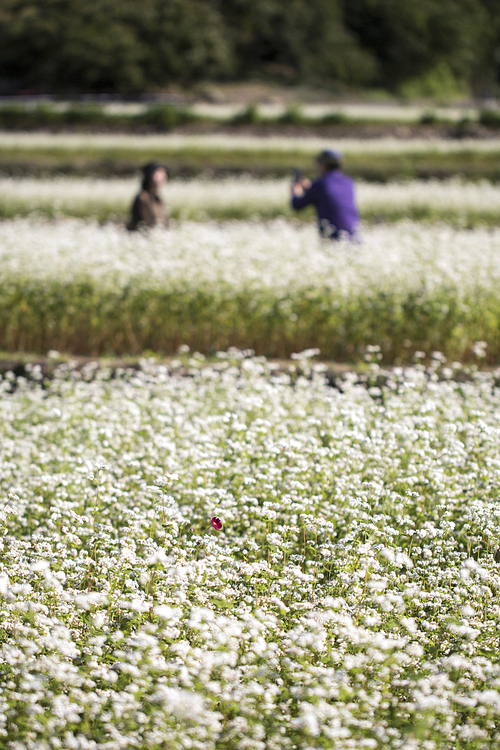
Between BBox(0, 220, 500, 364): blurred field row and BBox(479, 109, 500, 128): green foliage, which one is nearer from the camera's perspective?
BBox(0, 220, 500, 364): blurred field row

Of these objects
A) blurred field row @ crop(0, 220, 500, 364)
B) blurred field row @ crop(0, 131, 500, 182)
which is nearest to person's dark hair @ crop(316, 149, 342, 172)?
blurred field row @ crop(0, 220, 500, 364)

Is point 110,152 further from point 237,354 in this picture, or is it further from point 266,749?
point 266,749

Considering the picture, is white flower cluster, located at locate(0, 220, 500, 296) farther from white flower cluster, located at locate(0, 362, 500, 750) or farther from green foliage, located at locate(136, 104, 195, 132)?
green foliage, located at locate(136, 104, 195, 132)

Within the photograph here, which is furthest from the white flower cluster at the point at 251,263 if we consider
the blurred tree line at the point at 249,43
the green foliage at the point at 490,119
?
the blurred tree line at the point at 249,43

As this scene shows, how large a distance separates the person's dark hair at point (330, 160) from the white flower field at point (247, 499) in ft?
3.22

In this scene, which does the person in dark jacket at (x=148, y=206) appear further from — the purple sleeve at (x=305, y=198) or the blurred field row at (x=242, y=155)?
the blurred field row at (x=242, y=155)

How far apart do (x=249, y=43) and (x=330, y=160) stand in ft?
147

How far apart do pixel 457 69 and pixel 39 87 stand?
3128 cm

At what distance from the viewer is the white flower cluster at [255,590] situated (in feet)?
9.02

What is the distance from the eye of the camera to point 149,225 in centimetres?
1098

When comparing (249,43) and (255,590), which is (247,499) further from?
(249,43)

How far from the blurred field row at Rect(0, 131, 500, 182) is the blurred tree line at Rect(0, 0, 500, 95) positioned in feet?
57.9

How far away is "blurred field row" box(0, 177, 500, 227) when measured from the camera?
16.0 metres

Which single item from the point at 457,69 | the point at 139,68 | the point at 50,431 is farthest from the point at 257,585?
the point at 457,69
